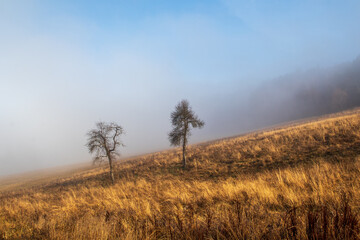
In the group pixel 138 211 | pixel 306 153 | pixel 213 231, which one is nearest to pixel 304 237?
pixel 213 231

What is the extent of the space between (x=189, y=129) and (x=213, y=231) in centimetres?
1760

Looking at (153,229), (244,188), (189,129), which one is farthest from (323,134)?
(153,229)

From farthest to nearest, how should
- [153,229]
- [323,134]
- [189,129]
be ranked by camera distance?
[189,129] → [323,134] → [153,229]

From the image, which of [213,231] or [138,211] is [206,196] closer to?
[138,211]

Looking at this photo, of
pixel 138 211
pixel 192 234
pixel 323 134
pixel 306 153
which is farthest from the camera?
pixel 323 134

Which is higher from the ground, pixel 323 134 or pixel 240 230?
pixel 240 230

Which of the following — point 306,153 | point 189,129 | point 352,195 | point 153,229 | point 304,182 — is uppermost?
point 189,129

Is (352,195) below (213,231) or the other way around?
below

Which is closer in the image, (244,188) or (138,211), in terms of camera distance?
(138,211)

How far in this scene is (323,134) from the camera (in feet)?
46.8

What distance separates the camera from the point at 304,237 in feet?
5.93

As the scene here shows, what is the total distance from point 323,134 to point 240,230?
17652 millimetres

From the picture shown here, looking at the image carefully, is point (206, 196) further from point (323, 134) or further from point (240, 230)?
point (323, 134)

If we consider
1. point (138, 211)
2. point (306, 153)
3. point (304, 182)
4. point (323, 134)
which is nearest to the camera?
point (138, 211)
